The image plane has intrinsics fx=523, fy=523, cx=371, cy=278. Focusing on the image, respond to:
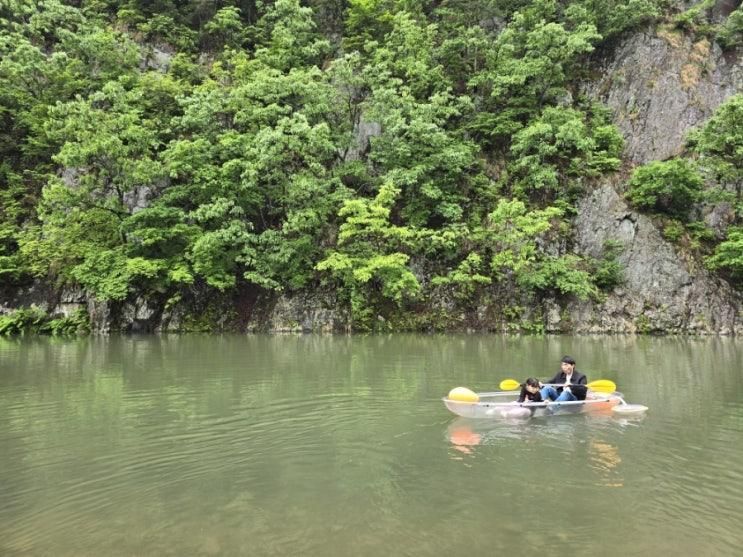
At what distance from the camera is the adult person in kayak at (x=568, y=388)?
951cm

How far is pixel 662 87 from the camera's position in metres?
28.6

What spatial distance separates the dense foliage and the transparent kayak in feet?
47.6

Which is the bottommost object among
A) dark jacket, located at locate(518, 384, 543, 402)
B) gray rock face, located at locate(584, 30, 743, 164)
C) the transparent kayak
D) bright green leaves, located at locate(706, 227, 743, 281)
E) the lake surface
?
the lake surface

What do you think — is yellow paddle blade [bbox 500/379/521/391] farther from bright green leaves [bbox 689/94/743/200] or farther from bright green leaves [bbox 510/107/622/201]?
bright green leaves [bbox 689/94/743/200]

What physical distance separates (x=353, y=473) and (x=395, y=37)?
29.3 meters

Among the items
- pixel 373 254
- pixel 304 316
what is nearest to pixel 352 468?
pixel 373 254

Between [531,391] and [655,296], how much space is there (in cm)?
1734

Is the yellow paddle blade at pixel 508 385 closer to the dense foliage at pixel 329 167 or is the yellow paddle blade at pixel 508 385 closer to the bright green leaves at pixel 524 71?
the dense foliage at pixel 329 167

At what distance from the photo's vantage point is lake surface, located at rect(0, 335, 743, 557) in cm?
476

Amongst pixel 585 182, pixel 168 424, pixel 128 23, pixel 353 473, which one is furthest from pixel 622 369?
pixel 128 23

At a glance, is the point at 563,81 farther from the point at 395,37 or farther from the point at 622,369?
the point at 622,369

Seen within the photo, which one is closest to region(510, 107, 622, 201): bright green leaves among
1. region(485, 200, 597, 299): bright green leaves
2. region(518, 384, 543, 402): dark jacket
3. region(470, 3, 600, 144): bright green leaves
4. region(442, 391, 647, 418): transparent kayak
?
region(470, 3, 600, 144): bright green leaves

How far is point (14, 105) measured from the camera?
31.2 m

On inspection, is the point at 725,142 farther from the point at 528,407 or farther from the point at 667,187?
the point at 528,407
